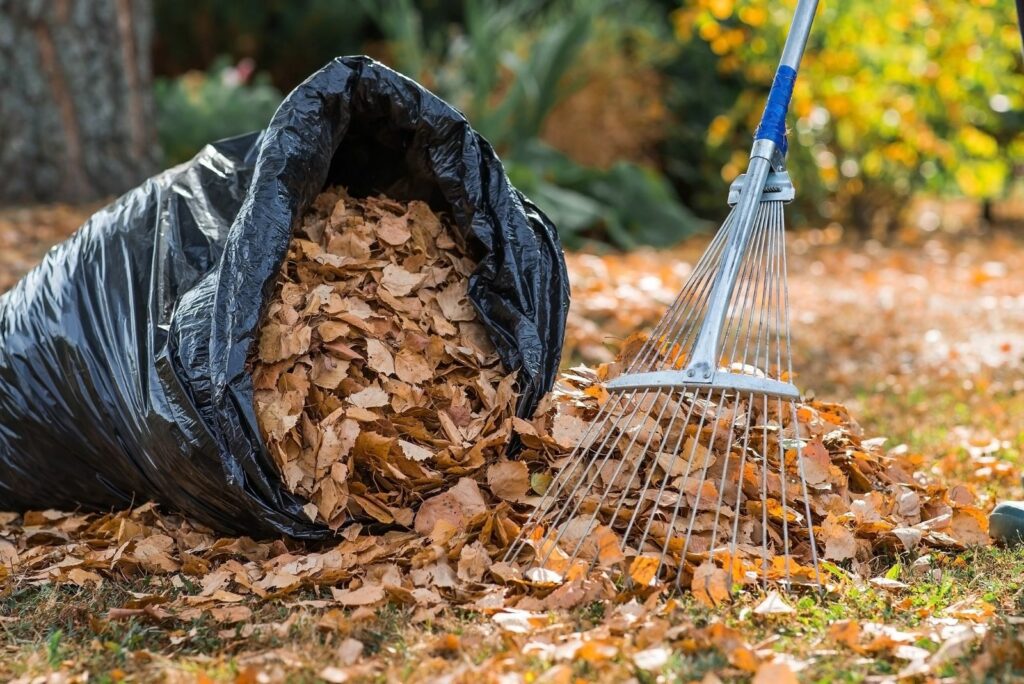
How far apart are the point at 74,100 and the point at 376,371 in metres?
3.03

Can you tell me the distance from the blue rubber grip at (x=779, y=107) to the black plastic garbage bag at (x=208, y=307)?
1.69 feet

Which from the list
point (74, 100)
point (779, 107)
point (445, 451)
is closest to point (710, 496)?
point (445, 451)

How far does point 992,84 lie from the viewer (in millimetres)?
6117

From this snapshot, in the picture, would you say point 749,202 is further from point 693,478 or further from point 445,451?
point 445,451

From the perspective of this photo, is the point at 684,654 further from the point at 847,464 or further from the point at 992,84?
the point at 992,84

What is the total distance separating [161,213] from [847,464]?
161 cm

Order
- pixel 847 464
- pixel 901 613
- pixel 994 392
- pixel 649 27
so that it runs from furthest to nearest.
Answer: pixel 649 27
pixel 994 392
pixel 847 464
pixel 901 613

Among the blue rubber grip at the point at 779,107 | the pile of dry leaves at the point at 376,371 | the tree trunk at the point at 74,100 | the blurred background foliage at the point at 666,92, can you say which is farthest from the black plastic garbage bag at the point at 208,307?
the blurred background foliage at the point at 666,92

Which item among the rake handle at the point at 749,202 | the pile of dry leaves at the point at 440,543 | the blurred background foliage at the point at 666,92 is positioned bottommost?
the pile of dry leaves at the point at 440,543

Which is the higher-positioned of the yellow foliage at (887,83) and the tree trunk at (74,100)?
the yellow foliage at (887,83)

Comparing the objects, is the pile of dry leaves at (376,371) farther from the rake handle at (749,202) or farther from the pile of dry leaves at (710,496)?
the rake handle at (749,202)

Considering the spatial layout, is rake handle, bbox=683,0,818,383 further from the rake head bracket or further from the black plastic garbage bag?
the black plastic garbage bag

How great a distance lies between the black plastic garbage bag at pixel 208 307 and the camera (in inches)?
80.4

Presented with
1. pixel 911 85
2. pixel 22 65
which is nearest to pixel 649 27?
pixel 911 85
